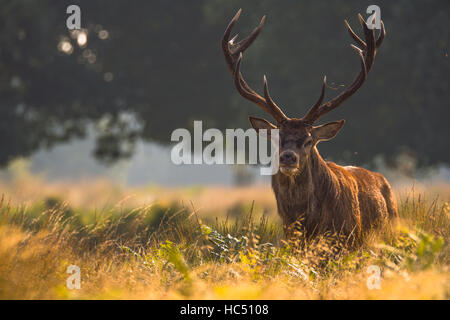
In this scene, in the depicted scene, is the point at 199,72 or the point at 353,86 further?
the point at 199,72

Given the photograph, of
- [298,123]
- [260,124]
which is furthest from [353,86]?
[260,124]

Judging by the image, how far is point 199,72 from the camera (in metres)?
20.4

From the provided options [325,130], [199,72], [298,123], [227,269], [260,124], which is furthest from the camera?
[199,72]

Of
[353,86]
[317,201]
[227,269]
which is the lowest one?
[227,269]

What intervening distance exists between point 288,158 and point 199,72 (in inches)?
603

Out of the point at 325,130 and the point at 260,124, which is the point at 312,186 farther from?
the point at 260,124

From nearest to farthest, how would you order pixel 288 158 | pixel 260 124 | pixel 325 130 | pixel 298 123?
pixel 288 158, pixel 298 123, pixel 325 130, pixel 260 124

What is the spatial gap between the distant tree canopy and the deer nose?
38.1 ft

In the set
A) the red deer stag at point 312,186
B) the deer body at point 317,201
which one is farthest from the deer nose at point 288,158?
the deer body at point 317,201

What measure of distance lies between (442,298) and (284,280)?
4.13ft

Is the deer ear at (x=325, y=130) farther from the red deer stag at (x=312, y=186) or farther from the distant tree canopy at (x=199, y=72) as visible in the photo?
the distant tree canopy at (x=199, y=72)

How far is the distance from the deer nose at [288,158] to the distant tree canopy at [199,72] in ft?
38.1

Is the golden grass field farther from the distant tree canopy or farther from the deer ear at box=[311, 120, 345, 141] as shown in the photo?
the distant tree canopy
